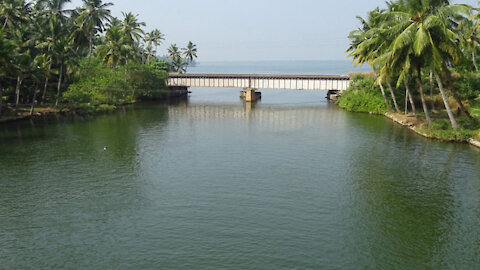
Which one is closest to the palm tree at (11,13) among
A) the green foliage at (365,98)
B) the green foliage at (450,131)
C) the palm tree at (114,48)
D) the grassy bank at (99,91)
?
the grassy bank at (99,91)

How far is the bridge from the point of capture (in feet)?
361

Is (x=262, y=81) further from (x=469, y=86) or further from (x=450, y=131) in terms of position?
(x=450, y=131)

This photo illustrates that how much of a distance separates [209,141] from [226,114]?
104 ft

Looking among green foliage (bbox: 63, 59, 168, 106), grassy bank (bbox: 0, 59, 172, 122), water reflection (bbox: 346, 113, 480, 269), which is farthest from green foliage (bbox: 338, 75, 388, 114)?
grassy bank (bbox: 0, 59, 172, 122)

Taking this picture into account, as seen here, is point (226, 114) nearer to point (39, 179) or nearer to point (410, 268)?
point (39, 179)

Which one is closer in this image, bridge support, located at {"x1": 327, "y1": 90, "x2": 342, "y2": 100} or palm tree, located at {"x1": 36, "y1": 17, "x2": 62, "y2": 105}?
palm tree, located at {"x1": 36, "y1": 17, "x2": 62, "y2": 105}

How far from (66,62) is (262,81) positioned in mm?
53940

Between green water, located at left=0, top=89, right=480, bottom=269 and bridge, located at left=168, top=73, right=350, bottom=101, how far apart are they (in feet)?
166

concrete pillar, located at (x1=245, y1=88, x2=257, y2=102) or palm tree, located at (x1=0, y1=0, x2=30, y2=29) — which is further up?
palm tree, located at (x1=0, y1=0, x2=30, y2=29)

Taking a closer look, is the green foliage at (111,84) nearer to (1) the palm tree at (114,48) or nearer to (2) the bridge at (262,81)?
(1) the palm tree at (114,48)

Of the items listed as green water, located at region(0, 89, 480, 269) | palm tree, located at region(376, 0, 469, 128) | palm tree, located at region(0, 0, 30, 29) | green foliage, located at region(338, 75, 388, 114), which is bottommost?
green water, located at region(0, 89, 480, 269)

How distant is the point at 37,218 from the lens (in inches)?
1167

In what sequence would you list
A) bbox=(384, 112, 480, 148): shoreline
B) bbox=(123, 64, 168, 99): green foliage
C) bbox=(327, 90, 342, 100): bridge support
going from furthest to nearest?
1. bbox=(327, 90, 342, 100): bridge support
2. bbox=(123, 64, 168, 99): green foliage
3. bbox=(384, 112, 480, 148): shoreline

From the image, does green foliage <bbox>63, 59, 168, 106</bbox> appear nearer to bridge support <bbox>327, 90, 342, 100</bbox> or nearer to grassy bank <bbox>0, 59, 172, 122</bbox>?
grassy bank <bbox>0, 59, 172, 122</bbox>
